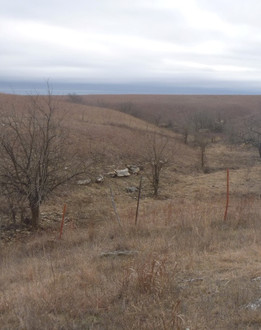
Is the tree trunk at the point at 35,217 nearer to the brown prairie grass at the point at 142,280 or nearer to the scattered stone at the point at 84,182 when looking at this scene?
the brown prairie grass at the point at 142,280

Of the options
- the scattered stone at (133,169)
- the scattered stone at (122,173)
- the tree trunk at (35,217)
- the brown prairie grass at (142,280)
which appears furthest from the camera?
the scattered stone at (133,169)

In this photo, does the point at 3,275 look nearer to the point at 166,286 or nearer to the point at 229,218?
the point at 166,286

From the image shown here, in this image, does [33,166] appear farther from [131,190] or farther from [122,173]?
[122,173]

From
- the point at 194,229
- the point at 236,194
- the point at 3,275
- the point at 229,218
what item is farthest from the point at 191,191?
the point at 3,275

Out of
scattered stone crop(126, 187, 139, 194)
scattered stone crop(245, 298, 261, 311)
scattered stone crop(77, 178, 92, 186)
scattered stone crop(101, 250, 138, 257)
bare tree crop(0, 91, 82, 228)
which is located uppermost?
bare tree crop(0, 91, 82, 228)

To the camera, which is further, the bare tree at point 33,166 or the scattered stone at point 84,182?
the scattered stone at point 84,182

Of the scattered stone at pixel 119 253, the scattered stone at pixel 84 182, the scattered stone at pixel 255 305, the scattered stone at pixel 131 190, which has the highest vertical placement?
the scattered stone at pixel 255 305

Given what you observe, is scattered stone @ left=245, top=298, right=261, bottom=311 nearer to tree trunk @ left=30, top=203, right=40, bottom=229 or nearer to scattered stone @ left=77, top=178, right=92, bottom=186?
tree trunk @ left=30, top=203, right=40, bottom=229

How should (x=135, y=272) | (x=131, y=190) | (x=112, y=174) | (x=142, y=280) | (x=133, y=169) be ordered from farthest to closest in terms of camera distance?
1. (x=133, y=169)
2. (x=112, y=174)
3. (x=131, y=190)
4. (x=135, y=272)
5. (x=142, y=280)

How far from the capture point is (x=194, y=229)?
754 cm

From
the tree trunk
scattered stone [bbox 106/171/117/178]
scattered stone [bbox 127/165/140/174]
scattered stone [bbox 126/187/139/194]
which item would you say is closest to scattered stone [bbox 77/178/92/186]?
scattered stone [bbox 106/171/117/178]

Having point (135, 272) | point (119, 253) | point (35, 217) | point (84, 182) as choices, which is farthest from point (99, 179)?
point (135, 272)

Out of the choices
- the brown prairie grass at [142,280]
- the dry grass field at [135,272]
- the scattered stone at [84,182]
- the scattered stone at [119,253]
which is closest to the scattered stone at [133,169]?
the scattered stone at [84,182]

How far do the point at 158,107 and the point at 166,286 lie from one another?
45.1 meters
